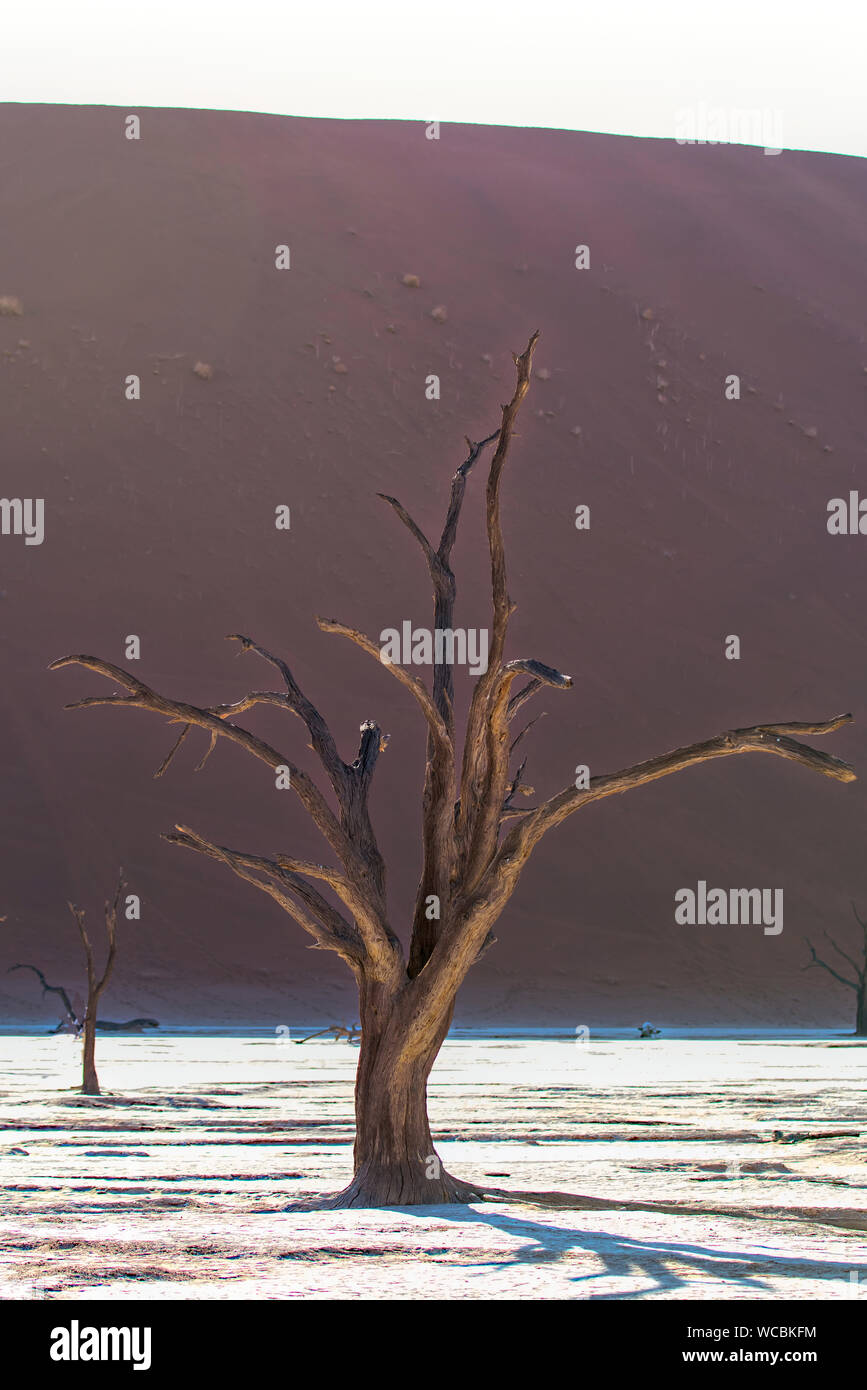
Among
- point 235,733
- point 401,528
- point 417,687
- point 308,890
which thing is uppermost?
point 401,528

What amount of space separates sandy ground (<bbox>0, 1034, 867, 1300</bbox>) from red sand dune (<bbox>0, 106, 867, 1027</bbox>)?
20287 millimetres

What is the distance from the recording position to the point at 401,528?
48812 mm

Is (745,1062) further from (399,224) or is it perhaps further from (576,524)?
(399,224)

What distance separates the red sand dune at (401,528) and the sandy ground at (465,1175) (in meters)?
20.3

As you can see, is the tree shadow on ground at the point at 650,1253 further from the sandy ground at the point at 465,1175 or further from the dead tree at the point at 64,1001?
the dead tree at the point at 64,1001

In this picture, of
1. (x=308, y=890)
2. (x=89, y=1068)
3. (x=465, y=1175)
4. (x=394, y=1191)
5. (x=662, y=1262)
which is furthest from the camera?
(x=89, y=1068)

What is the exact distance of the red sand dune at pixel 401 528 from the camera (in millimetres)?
43094

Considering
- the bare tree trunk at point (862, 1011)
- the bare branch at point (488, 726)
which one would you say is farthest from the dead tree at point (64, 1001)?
the bare branch at point (488, 726)

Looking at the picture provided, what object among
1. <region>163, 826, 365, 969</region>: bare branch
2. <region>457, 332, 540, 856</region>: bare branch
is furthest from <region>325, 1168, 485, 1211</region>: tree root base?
<region>457, 332, 540, 856</region>: bare branch

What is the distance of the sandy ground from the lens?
271 inches

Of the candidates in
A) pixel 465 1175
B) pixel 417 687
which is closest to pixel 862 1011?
pixel 465 1175

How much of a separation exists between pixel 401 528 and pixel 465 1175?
126ft

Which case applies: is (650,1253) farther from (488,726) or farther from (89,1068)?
(89,1068)
